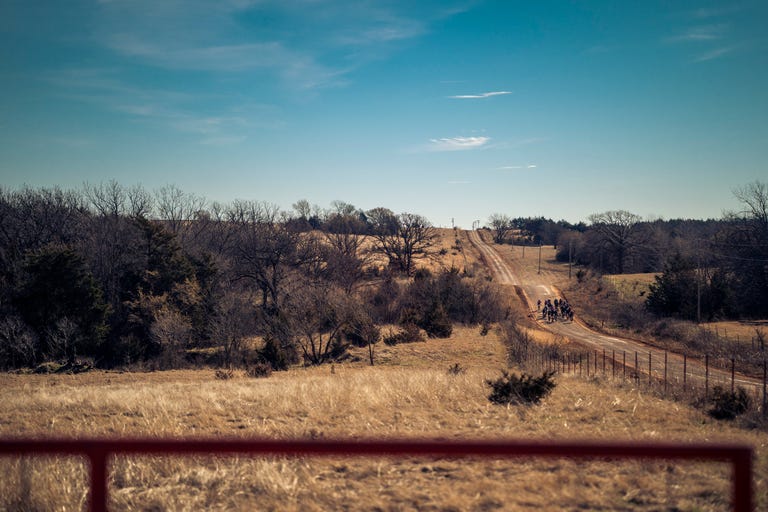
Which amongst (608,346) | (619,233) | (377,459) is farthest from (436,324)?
(619,233)

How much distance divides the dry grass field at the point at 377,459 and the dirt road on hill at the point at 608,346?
29.4 feet

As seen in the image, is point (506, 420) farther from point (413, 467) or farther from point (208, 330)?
point (208, 330)

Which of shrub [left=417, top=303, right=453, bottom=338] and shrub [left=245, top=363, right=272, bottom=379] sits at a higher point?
shrub [left=417, top=303, right=453, bottom=338]

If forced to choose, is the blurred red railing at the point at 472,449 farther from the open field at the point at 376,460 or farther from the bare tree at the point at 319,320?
the bare tree at the point at 319,320

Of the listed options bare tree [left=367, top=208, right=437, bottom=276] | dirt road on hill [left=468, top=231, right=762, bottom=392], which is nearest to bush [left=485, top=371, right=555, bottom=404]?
dirt road on hill [left=468, top=231, right=762, bottom=392]

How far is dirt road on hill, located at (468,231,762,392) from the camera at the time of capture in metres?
22.9

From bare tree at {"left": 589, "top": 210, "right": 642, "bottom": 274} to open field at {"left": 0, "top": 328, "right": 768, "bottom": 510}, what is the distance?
74718mm

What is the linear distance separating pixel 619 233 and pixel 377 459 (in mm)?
88976

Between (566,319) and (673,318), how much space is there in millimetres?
9980

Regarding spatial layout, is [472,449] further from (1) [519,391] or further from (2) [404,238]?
(2) [404,238]

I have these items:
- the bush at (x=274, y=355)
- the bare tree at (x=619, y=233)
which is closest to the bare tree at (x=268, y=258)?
the bush at (x=274, y=355)

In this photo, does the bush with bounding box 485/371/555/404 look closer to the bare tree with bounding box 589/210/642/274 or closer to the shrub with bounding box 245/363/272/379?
the shrub with bounding box 245/363/272/379

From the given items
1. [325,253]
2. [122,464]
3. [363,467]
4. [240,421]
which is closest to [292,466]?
[363,467]

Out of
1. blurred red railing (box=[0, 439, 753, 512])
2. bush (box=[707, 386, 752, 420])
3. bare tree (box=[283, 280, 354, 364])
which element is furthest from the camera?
bare tree (box=[283, 280, 354, 364])
